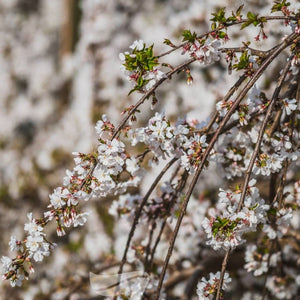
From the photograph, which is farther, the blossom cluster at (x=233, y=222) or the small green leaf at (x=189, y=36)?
the small green leaf at (x=189, y=36)

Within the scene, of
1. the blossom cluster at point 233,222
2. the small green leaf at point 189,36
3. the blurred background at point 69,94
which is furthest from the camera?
the blurred background at point 69,94

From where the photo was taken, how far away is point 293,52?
166cm

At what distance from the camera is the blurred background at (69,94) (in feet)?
14.9

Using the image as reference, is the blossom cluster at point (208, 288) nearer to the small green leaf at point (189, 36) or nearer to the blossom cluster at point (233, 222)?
the blossom cluster at point (233, 222)

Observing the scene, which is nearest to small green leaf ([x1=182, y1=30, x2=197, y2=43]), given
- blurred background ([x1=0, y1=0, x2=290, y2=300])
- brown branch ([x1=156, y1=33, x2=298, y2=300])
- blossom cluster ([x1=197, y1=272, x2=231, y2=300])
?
brown branch ([x1=156, y1=33, x2=298, y2=300])

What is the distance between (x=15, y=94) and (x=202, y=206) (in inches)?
258

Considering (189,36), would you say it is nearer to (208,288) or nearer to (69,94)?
(208,288)

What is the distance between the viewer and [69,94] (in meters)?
7.63

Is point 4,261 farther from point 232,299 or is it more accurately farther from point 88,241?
point 88,241

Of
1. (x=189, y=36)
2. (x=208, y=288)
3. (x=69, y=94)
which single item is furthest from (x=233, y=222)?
(x=69, y=94)

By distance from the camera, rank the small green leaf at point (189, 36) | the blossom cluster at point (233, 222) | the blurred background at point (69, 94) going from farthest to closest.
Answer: the blurred background at point (69, 94) → the small green leaf at point (189, 36) → the blossom cluster at point (233, 222)

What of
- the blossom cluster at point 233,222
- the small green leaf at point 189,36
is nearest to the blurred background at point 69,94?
the small green leaf at point 189,36

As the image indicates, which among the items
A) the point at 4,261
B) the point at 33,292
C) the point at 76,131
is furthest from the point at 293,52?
the point at 76,131

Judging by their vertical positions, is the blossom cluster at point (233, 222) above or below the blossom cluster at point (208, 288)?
above
